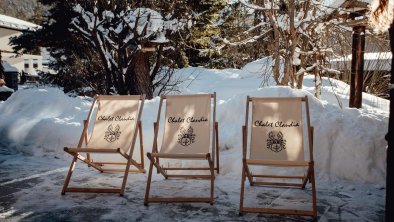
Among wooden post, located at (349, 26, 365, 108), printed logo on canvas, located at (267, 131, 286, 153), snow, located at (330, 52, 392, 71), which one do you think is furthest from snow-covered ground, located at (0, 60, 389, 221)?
snow, located at (330, 52, 392, 71)

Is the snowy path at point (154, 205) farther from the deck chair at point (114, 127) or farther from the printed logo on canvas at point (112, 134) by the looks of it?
the printed logo on canvas at point (112, 134)

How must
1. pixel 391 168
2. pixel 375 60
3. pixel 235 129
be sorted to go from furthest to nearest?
pixel 375 60, pixel 235 129, pixel 391 168

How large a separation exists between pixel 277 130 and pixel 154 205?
168 cm

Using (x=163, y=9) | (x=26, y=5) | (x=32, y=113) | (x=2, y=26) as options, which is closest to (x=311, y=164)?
(x=32, y=113)

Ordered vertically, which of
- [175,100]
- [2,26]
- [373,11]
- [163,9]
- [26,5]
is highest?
[26,5]

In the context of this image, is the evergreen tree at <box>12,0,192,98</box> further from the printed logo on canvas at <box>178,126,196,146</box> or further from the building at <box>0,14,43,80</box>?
the building at <box>0,14,43,80</box>

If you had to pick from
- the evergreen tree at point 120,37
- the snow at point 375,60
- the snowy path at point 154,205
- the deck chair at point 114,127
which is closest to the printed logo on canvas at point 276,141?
the snowy path at point 154,205

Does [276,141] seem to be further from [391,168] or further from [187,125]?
[391,168]

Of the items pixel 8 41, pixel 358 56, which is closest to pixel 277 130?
pixel 358 56

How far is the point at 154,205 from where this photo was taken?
414cm

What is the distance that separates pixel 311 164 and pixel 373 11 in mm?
1678

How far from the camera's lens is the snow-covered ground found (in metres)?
3.90

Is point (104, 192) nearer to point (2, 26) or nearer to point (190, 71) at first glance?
point (190, 71)

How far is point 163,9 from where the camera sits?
35.7ft
